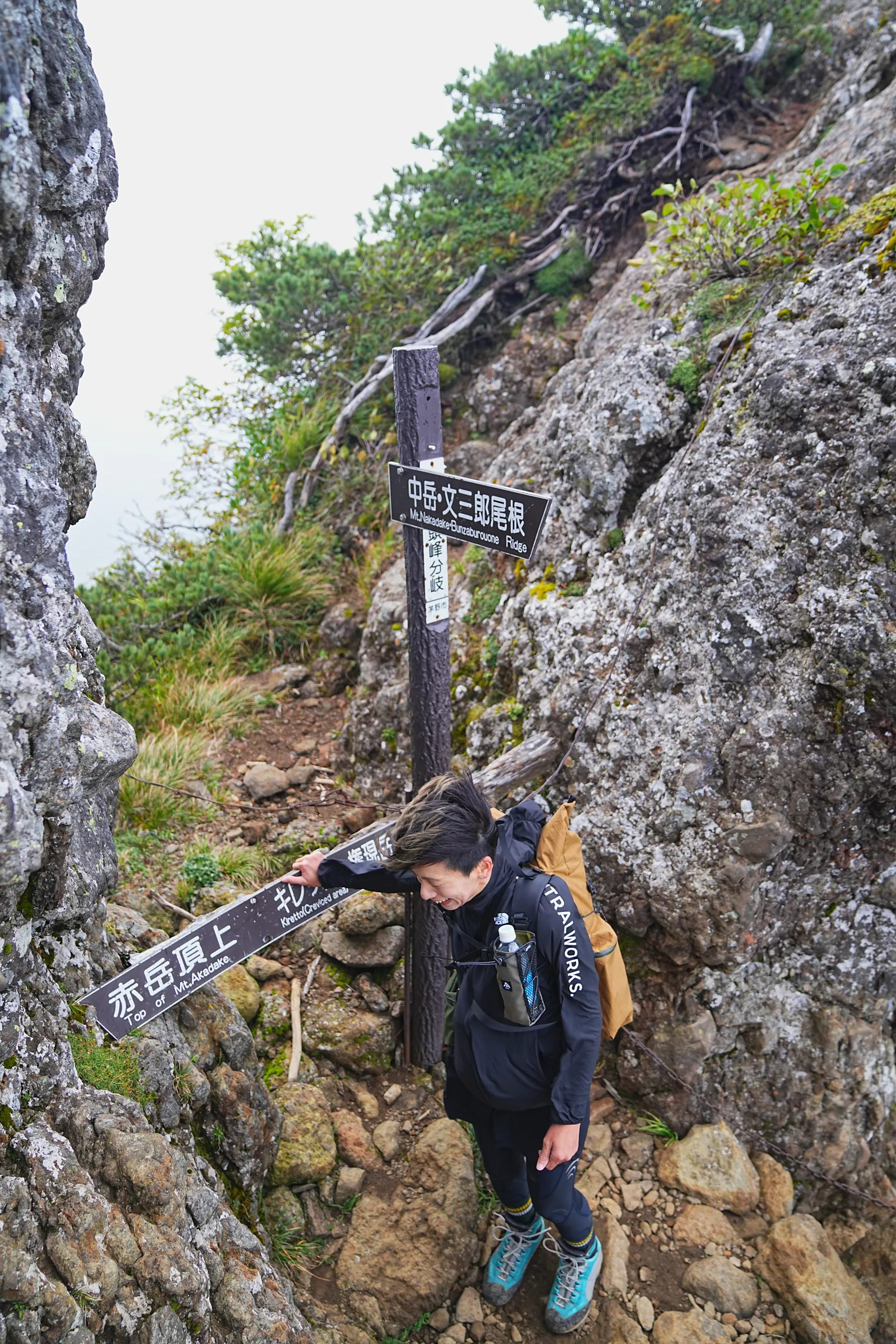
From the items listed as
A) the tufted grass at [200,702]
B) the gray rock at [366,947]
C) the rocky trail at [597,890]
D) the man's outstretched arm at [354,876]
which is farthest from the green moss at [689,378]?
the tufted grass at [200,702]

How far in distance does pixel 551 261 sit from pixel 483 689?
18.5 feet

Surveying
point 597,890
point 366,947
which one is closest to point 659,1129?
point 597,890

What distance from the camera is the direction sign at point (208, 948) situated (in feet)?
9.47

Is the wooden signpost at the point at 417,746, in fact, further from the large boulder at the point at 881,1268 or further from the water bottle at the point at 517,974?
the large boulder at the point at 881,1268

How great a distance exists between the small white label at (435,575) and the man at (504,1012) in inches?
41.3

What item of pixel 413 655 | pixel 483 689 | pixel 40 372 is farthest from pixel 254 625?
pixel 40 372

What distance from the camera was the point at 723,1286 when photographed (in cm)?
345

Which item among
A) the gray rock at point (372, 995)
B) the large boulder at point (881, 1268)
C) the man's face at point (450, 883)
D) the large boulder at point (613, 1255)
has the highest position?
the man's face at point (450, 883)

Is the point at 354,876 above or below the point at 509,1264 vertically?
above

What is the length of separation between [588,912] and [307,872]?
1.21 m

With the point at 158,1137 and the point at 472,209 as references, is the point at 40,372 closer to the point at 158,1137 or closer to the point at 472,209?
the point at 158,1137

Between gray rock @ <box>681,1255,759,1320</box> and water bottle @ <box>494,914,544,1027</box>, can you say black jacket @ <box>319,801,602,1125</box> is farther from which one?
gray rock @ <box>681,1255,759,1320</box>

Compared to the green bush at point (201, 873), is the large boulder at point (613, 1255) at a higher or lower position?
lower

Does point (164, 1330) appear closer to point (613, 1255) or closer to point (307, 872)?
point (307, 872)
